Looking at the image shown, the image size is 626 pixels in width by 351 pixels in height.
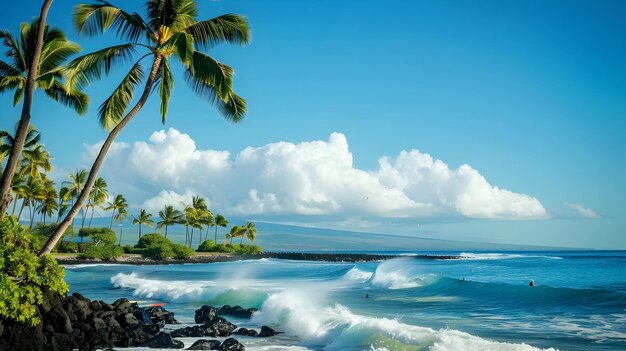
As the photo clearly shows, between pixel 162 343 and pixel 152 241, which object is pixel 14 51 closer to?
A: pixel 162 343

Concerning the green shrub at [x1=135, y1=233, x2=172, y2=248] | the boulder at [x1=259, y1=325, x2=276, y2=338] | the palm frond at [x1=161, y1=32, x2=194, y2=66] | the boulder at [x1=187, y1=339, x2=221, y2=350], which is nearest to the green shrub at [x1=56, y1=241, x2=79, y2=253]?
the green shrub at [x1=135, y1=233, x2=172, y2=248]

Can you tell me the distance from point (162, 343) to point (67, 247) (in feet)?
184

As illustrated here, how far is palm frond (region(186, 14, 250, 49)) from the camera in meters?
14.6

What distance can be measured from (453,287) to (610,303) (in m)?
8.94

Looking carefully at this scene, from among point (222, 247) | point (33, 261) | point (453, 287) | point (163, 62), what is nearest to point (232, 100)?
point (163, 62)

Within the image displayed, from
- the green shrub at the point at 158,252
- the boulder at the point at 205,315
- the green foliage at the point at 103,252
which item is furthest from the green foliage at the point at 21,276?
the green shrub at the point at 158,252

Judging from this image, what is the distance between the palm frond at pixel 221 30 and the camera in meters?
14.6

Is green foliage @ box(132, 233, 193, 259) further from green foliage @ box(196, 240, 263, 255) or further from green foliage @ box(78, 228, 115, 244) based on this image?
green foliage @ box(196, 240, 263, 255)

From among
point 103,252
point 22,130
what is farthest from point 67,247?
point 22,130

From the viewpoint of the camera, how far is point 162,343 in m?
14.1

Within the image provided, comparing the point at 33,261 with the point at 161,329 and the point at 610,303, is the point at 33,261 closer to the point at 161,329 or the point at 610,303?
the point at 161,329

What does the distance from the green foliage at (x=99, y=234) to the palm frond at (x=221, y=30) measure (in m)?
58.9

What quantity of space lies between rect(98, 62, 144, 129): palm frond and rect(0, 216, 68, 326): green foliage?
3.30 metres

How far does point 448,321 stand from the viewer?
777 inches
